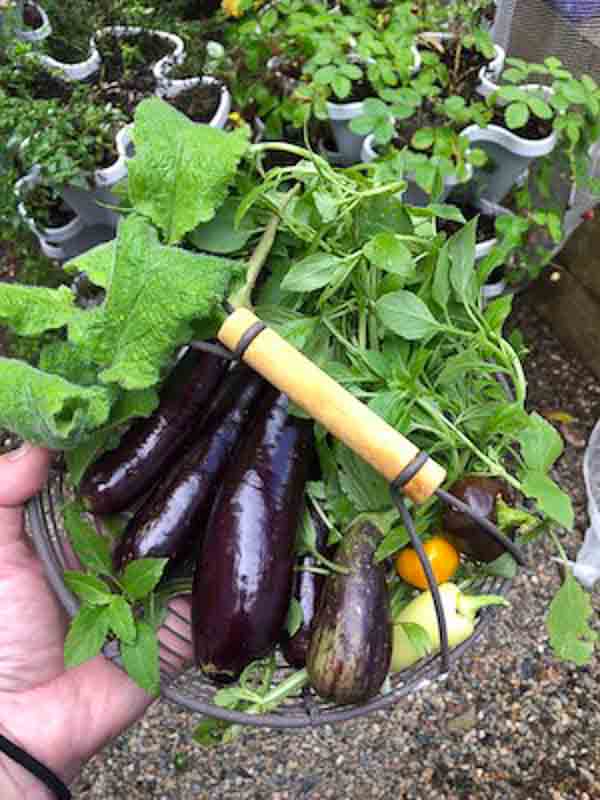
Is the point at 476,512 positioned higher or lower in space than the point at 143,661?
higher

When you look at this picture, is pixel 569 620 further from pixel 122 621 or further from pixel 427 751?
pixel 427 751

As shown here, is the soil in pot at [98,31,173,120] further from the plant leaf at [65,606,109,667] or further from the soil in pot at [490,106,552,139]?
the plant leaf at [65,606,109,667]

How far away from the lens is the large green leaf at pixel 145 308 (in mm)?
854

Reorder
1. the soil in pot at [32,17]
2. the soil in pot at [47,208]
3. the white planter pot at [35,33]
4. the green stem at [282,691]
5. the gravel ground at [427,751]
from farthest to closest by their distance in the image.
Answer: the soil in pot at [32,17], the white planter pot at [35,33], the soil in pot at [47,208], the gravel ground at [427,751], the green stem at [282,691]

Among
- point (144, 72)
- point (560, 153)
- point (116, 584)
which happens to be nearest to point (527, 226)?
point (560, 153)

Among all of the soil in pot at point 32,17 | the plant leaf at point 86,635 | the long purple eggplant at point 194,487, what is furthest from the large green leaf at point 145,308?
the soil in pot at point 32,17

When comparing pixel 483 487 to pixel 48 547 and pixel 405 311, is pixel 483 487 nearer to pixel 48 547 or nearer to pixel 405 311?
pixel 405 311

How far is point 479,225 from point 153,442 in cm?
119

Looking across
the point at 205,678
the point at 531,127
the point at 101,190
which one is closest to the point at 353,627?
the point at 205,678


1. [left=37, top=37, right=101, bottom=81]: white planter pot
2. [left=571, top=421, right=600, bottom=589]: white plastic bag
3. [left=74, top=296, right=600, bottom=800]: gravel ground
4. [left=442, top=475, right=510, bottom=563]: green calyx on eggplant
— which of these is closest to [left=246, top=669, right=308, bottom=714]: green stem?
[left=442, top=475, right=510, bottom=563]: green calyx on eggplant

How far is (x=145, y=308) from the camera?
0.86m

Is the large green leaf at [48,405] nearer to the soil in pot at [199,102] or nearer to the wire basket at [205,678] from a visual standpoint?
the wire basket at [205,678]

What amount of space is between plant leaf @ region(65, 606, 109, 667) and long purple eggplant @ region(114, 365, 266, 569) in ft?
0.23

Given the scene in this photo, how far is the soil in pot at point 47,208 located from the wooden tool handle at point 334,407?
3.47ft
